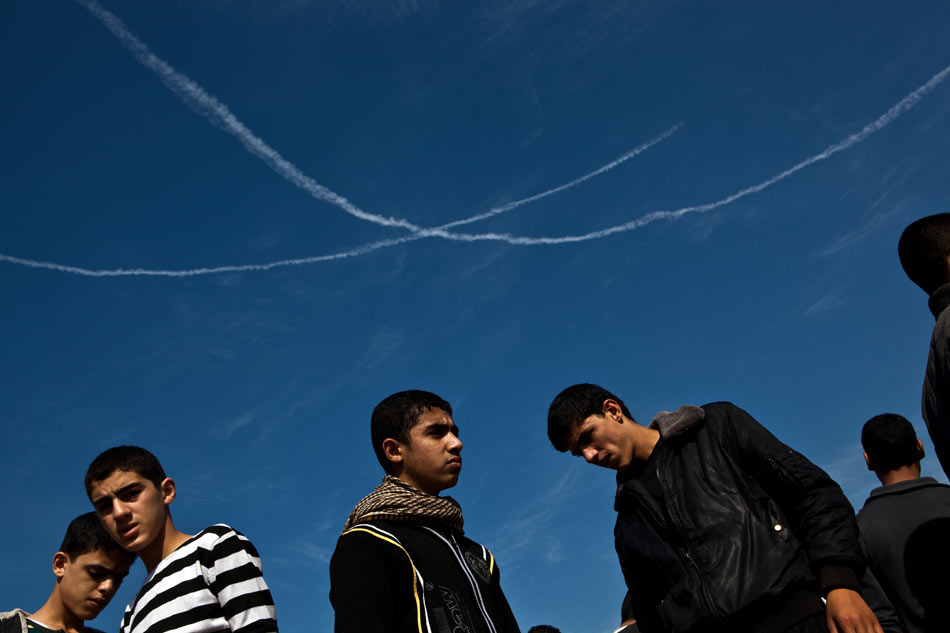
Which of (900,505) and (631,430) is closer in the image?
(631,430)

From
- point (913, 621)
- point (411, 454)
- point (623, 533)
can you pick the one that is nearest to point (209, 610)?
point (411, 454)

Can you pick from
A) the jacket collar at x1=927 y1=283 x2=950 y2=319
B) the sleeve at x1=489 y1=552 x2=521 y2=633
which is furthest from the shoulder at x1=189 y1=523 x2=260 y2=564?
the jacket collar at x1=927 y1=283 x2=950 y2=319

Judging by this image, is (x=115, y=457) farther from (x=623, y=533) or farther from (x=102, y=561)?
(x=623, y=533)

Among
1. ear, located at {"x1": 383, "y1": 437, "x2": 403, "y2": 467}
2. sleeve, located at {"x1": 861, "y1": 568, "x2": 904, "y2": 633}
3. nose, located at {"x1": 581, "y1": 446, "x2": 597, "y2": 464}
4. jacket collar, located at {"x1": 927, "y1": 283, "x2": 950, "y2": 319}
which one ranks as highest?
ear, located at {"x1": 383, "y1": 437, "x2": 403, "y2": 467}

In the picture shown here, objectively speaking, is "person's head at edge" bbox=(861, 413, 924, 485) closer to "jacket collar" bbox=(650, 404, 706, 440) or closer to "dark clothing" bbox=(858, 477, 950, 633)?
"dark clothing" bbox=(858, 477, 950, 633)

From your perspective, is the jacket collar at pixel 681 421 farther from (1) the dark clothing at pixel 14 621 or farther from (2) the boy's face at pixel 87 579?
(1) the dark clothing at pixel 14 621

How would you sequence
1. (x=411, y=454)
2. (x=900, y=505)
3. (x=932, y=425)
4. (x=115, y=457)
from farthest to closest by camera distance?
(x=900, y=505)
(x=411, y=454)
(x=115, y=457)
(x=932, y=425)

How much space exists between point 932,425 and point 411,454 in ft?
11.5

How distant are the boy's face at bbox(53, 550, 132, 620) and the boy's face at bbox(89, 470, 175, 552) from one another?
5.20 feet

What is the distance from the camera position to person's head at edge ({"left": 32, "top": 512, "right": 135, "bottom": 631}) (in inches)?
260

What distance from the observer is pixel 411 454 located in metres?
5.83

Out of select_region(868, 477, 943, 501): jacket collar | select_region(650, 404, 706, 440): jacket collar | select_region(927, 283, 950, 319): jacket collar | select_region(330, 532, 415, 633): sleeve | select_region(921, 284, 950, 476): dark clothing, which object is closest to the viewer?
select_region(921, 284, 950, 476): dark clothing

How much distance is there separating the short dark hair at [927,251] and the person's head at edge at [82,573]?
6.64 meters

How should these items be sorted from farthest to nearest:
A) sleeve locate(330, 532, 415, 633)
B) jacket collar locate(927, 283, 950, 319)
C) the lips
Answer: the lips
jacket collar locate(927, 283, 950, 319)
sleeve locate(330, 532, 415, 633)
